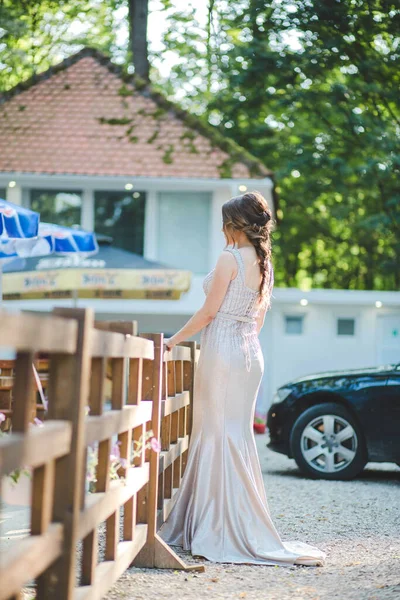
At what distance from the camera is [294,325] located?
70.1 feet

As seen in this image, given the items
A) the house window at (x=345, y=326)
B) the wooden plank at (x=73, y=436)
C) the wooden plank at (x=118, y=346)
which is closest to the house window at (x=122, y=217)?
the house window at (x=345, y=326)

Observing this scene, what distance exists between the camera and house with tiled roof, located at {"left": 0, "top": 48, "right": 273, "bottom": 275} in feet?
64.0

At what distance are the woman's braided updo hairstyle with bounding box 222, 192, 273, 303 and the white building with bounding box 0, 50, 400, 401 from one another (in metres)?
13.8

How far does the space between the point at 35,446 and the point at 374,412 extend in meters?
7.24

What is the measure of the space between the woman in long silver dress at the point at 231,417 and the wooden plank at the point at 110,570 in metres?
0.71

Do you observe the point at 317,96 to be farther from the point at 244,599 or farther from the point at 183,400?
A: the point at 244,599

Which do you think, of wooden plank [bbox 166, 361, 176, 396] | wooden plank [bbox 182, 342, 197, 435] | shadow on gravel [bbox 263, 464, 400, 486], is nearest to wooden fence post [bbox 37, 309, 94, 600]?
wooden plank [bbox 166, 361, 176, 396]

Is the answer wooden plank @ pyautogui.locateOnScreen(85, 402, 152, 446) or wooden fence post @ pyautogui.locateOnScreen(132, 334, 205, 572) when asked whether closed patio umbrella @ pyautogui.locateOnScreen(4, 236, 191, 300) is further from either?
wooden plank @ pyautogui.locateOnScreen(85, 402, 152, 446)

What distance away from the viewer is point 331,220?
116 ft

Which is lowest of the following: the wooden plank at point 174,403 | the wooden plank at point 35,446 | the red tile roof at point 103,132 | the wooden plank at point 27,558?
the wooden plank at point 27,558

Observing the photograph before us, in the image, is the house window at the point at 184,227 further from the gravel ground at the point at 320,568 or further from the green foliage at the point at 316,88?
the gravel ground at the point at 320,568

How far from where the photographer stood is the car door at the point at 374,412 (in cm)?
930

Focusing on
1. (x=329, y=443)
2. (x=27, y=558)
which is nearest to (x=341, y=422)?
(x=329, y=443)

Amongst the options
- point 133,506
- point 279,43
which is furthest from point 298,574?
point 279,43
